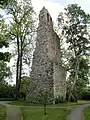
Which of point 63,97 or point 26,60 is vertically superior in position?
point 26,60

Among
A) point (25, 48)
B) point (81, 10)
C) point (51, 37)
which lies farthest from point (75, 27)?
point (25, 48)

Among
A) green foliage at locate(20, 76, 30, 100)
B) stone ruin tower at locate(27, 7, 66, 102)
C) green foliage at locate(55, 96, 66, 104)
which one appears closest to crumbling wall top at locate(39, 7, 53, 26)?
stone ruin tower at locate(27, 7, 66, 102)

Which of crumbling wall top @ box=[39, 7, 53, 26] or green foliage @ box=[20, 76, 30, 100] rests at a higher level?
crumbling wall top @ box=[39, 7, 53, 26]

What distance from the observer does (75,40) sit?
49.4 metres

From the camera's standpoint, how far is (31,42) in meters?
52.7

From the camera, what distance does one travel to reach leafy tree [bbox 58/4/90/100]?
158 ft

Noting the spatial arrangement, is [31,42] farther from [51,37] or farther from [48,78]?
[48,78]

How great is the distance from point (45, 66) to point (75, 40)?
11.8 meters

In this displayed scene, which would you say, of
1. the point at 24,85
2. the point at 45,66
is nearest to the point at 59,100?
the point at 45,66

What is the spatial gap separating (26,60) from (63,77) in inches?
459

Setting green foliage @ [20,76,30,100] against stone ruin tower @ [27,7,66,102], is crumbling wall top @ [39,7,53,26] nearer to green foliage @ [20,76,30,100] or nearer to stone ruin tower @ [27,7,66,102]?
stone ruin tower @ [27,7,66,102]

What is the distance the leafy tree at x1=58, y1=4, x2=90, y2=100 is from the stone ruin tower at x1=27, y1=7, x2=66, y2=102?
6.47 m

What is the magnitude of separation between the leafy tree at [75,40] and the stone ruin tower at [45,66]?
21.2 ft

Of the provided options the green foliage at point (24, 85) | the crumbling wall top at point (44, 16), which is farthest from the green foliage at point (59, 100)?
the green foliage at point (24, 85)
